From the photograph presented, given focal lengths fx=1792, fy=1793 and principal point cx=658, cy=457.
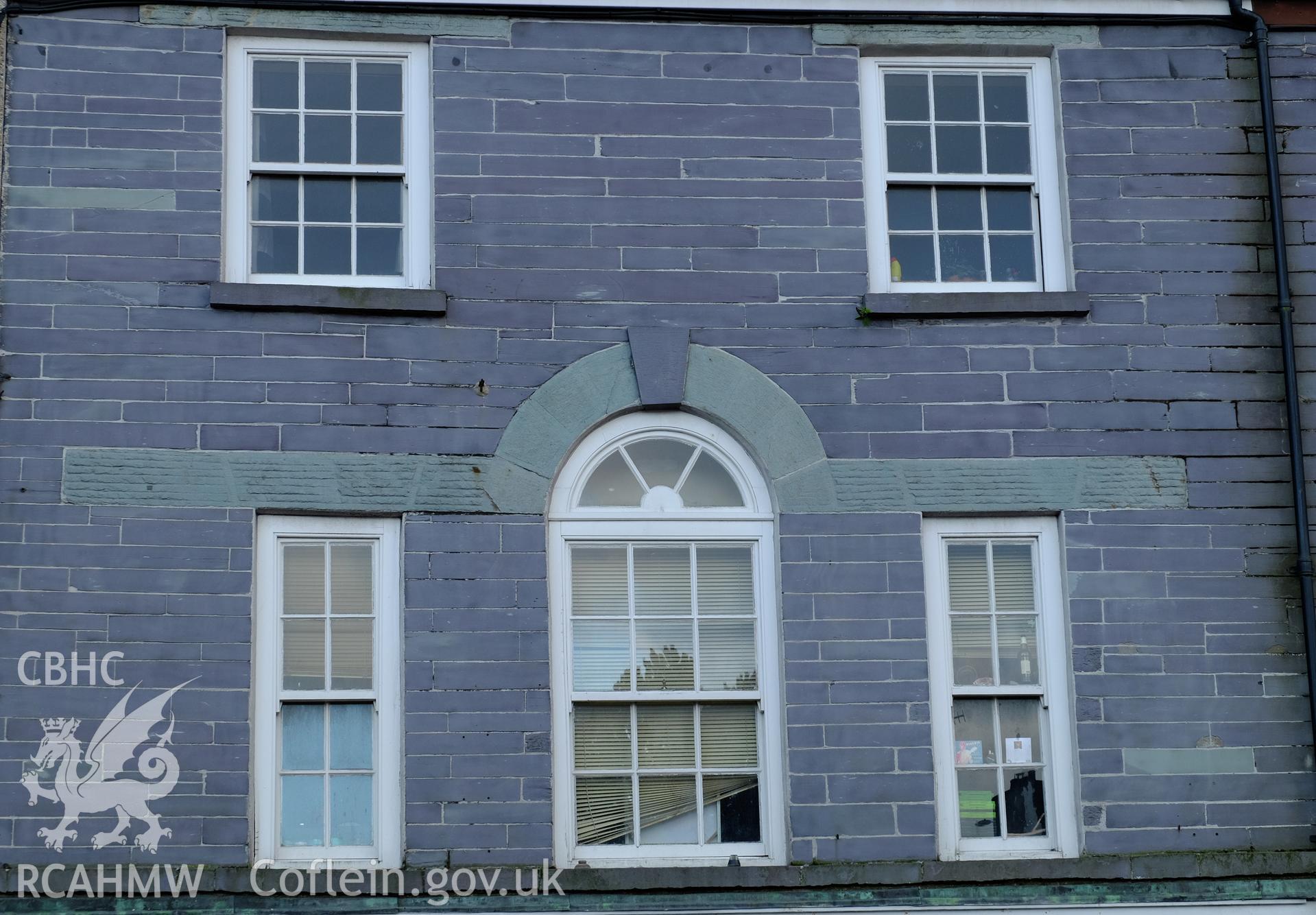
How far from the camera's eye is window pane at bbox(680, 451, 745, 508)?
34.6ft

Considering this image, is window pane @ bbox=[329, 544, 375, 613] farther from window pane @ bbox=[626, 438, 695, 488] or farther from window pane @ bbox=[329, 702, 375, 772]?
window pane @ bbox=[626, 438, 695, 488]

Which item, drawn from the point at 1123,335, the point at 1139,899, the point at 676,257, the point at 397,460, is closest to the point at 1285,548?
the point at 1123,335

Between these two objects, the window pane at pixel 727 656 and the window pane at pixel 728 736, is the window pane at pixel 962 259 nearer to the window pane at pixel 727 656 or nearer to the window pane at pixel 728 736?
the window pane at pixel 727 656

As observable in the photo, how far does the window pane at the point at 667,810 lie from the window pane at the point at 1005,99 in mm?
4514

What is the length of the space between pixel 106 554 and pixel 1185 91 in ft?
23.0

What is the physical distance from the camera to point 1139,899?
10.0m

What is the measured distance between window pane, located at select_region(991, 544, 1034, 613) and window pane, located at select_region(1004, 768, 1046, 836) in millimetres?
947

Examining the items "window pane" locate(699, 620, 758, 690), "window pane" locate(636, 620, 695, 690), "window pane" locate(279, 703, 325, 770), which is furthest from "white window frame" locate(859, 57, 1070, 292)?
"window pane" locate(279, 703, 325, 770)

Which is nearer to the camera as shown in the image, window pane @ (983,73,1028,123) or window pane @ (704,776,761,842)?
window pane @ (704,776,761,842)

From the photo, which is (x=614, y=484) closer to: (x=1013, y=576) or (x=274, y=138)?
(x=1013, y=576)

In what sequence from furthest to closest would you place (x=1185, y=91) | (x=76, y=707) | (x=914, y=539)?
(x=1185, y=91) < (x=914, y=539) < (x=76, y=707)

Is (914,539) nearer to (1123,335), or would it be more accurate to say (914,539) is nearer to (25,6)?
(1123,335)

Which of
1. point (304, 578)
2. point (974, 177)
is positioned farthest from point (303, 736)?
point (974, 177)

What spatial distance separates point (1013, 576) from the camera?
10.5m
